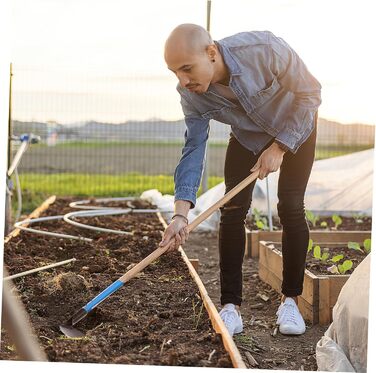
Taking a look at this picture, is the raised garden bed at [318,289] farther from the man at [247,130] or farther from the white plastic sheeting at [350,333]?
the white plastic sheeting at [350,333]

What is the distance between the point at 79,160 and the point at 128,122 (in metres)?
1.47

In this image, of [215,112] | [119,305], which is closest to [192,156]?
[215,112]

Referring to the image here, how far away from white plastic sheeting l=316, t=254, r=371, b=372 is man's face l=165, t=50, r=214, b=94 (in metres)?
0.78

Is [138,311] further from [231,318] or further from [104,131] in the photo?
[104,131]

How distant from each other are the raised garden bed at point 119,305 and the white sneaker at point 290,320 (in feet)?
1.14

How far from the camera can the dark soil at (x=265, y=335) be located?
7.80 ft

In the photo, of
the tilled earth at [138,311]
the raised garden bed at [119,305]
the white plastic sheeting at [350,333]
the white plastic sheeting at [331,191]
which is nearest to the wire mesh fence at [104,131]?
the white plastic sheeting at [331,191]

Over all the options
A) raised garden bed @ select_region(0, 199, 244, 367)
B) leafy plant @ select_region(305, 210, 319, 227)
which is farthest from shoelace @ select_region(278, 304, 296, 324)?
leafy plant @ select_region(305, 210, 319, 227)

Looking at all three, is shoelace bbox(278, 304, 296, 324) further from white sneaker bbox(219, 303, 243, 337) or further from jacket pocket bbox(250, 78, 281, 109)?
jacket pocket bbox(250, 78, 281, 109)

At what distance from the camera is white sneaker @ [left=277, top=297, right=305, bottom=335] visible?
2.60 meters

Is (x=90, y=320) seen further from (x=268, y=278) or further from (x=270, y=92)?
(x=268, y=278)

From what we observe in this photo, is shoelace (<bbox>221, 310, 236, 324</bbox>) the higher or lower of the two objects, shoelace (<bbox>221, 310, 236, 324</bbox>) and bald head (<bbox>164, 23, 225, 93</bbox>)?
the lower

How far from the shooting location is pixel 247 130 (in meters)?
2.42

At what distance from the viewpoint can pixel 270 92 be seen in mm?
2330
